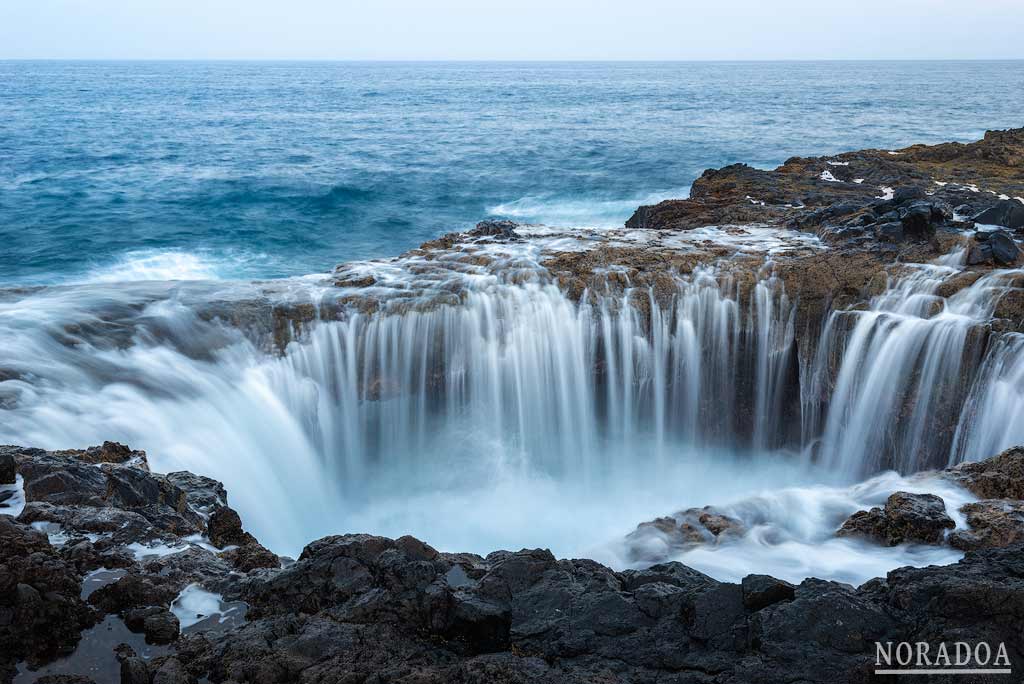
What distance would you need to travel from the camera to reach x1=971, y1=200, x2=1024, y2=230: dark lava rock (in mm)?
11422

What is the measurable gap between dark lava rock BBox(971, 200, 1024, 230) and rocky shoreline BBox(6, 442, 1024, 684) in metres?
8.75

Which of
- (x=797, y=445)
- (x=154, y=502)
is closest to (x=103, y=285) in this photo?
(x=154, y=502)

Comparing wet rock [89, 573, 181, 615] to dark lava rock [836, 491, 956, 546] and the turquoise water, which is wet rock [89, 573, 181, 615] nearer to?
dark lava rock [836, 491, 956, 546]

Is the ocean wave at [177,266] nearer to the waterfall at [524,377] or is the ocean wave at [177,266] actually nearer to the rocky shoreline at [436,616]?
the waterfall at [524,377]

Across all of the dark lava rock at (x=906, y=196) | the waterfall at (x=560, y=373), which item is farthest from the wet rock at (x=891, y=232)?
the waterfall at (x=560, y=373)

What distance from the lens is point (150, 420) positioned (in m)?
8.35

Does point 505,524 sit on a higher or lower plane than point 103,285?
lower

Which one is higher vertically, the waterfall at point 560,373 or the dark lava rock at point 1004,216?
the dark lava rock at point 1004,216

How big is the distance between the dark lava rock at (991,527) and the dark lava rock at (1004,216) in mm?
6444

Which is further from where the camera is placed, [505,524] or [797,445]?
[797,445]

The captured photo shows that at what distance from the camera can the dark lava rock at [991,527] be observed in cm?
601

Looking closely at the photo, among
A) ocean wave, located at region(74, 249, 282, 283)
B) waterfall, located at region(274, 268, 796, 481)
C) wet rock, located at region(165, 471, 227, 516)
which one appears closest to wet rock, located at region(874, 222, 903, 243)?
waterfall, located at region(274, 268, 796, 481)

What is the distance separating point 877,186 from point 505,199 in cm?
1449

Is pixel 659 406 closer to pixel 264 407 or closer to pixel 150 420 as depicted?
pixel 264 407
